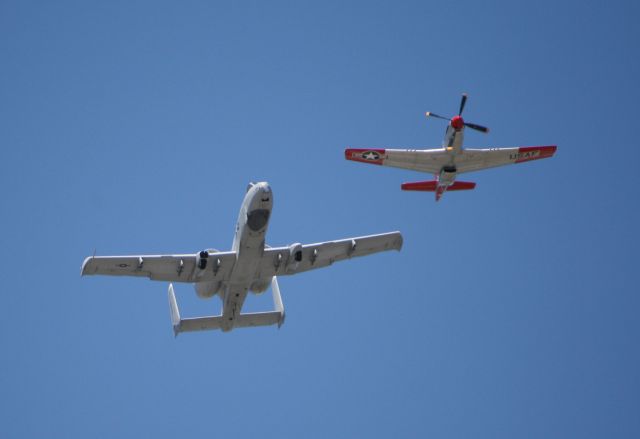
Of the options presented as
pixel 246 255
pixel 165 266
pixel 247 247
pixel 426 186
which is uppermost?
pixel 426 186

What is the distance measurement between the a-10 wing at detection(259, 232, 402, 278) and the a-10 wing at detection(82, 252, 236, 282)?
223 centimetres

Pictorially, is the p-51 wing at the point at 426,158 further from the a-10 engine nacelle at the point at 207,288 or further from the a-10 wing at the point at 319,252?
the a-10 engine nacelle at the point at 207,288

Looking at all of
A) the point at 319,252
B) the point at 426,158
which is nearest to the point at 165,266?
the point at 319,252

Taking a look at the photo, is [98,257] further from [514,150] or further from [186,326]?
[514,150]

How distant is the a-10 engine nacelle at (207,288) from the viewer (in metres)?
46.9

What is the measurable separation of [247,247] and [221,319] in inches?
235

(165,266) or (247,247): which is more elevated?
(247,247)

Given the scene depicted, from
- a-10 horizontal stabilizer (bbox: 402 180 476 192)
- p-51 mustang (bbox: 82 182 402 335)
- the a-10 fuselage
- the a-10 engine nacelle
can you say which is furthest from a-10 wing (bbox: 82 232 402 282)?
a-10 horizontal stabilizer (bbox: 402 180 476 192)

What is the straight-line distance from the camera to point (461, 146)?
2222 inches

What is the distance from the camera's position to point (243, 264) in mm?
45312

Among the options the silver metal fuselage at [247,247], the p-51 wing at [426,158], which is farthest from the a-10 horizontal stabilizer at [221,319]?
the p-51 wing at [426,158]

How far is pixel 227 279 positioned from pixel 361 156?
14584 mm

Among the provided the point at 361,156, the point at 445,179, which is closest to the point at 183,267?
the point at 361,156

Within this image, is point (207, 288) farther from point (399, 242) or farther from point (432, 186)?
point (432, 186)
